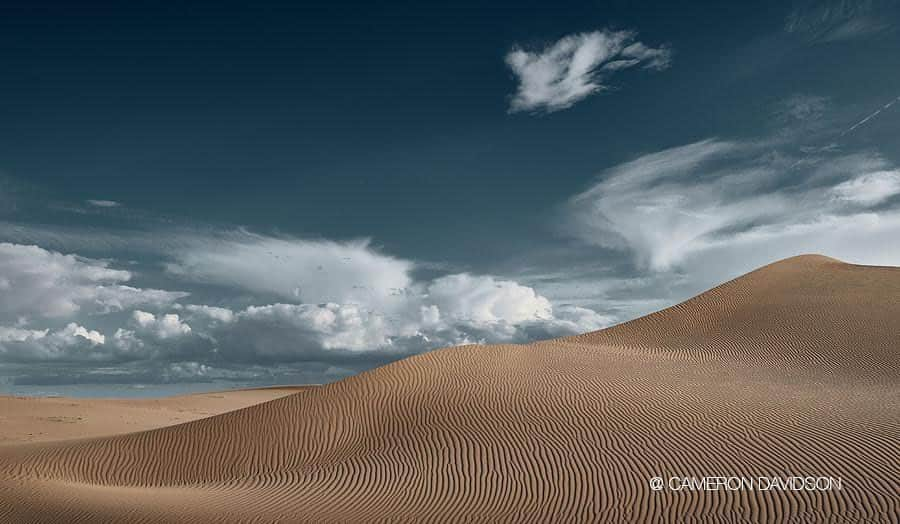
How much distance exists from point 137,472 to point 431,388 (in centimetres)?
911

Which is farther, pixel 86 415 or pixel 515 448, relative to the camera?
pixel 86 415

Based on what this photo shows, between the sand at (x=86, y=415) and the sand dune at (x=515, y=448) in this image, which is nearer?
the sand dune at (x=515, y=448)

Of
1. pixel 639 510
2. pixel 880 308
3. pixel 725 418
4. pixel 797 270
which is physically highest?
pixel 797 270

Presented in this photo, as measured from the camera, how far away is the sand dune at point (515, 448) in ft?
45.2

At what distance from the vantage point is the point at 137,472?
2042 centimetres

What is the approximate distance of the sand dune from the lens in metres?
13.8

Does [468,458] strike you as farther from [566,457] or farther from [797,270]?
[797,270]

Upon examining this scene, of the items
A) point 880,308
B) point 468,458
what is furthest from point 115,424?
point 880,308

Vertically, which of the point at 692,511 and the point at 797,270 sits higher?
the point at 797,270

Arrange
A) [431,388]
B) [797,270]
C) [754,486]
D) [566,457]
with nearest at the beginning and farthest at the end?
[754,486]
[566,457]
[431,388]
[797,270]

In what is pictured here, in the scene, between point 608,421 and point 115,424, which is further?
point 115,424

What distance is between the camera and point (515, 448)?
57.5 feet

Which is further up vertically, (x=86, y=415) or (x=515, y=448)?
(x=86, y=415)

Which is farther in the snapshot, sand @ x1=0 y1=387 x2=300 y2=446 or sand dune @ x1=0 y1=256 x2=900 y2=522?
sand @ x1=0 y1=387 x2=300 y2=446
